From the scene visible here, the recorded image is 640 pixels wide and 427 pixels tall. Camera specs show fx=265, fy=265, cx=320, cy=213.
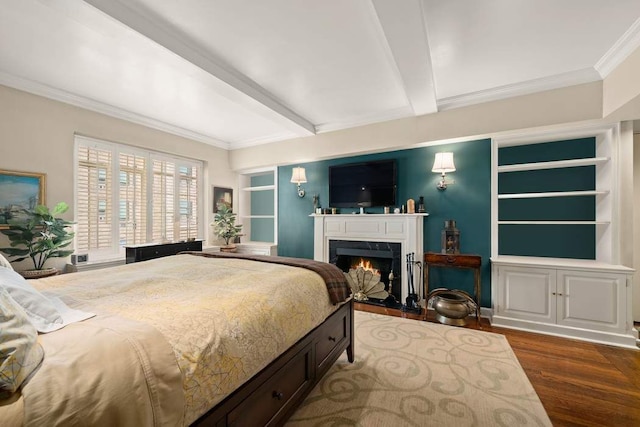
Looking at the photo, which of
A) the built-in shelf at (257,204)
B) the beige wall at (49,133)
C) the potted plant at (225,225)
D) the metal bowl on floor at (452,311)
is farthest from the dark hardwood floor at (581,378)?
the beige wall at (49,133)

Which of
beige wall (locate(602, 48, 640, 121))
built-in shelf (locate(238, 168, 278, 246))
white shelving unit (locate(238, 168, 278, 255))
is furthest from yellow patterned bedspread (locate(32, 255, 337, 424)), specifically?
built-in shelf (locate(238, 168, 278, 246))

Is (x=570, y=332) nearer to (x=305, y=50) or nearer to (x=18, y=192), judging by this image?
(x=305, y=50)

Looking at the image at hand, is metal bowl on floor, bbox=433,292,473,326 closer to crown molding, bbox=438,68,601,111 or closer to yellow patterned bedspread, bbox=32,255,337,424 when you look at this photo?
yellow patterned bedspread, bbox=32,255,337,424

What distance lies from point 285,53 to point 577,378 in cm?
363

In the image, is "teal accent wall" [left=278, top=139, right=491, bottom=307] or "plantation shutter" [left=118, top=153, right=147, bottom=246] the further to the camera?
"plantation shutter" [left=118, top=153, right=147, bottom=246]

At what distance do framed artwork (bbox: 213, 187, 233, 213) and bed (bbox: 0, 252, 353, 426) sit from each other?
297cm

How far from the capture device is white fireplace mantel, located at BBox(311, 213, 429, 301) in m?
3.70

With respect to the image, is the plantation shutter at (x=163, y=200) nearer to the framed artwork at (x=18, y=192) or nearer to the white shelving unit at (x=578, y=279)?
the framed artwork at (x=18, y=192)

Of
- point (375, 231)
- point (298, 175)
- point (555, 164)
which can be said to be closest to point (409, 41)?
point (555, 164)

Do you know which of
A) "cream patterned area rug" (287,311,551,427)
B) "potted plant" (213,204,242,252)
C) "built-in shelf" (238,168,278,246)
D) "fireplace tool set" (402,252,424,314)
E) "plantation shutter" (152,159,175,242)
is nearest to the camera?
"cream patterned area rug" (287,311,551,427)

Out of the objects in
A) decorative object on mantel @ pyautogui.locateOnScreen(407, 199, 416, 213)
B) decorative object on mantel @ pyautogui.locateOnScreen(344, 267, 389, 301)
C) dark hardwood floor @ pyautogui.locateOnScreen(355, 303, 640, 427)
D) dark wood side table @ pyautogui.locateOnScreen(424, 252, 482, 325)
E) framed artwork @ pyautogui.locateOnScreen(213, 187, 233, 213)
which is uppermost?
framed artwork @ pyautogui.locateOnScreen(213, 187, 233, 213)

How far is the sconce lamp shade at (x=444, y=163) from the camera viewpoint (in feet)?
11.0

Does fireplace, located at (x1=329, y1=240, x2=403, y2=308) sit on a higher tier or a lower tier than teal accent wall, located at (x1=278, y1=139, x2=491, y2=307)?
lower

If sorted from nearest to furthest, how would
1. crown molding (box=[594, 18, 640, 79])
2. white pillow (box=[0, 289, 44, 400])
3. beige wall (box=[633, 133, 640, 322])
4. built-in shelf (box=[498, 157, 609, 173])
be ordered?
white pillow (box=[0, 289, 44, 400])
crown molding (box=[594, 18, 640, 79])
built-in shelf (box=[498, 157, 609, 173])
beige wall (box=[633, 133, 640, 322])
